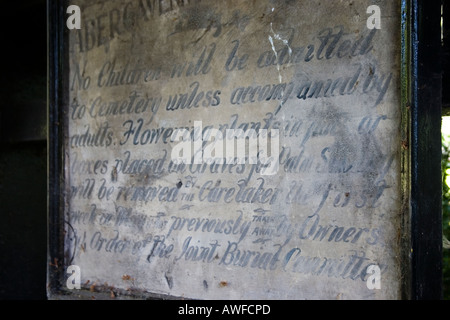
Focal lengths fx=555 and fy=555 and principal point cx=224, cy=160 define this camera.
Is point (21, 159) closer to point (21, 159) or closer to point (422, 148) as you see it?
point (21, 159)

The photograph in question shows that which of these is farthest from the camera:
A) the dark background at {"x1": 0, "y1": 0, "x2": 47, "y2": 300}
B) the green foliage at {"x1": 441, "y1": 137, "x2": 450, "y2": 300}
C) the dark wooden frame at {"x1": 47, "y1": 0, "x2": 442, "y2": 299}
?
the dark background at {"x1": 0, "y1": 0, "x2": 47, "y2": 300}

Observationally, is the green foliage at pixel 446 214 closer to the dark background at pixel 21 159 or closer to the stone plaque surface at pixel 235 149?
the stone plaque surface at pixel 235 149

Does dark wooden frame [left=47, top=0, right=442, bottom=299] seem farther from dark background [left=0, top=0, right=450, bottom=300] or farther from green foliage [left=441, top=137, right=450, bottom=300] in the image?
dark background [left=0, top=0, right=450, bottom=300]

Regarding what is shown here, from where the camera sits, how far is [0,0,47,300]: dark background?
1.71 meters

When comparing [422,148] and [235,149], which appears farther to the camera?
[235,149]

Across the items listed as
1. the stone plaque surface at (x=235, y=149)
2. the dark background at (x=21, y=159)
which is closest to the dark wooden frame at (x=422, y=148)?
the stone plaque surface at (x=235, y=149)

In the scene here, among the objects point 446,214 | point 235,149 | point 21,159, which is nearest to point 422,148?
point 235,149

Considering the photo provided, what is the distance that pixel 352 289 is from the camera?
1.02m

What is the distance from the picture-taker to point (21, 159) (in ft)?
5.74

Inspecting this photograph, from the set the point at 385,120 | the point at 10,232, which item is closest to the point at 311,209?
the point at 385,120

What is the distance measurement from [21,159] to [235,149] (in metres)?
0.89

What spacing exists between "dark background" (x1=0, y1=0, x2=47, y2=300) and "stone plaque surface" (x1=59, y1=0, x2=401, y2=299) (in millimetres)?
380

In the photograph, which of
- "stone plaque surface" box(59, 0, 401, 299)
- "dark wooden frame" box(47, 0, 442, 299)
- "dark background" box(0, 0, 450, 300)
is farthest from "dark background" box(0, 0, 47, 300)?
"dark wooden frame" box(47, 0, 442, 299)

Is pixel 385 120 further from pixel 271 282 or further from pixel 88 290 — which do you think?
pixel 88 290
